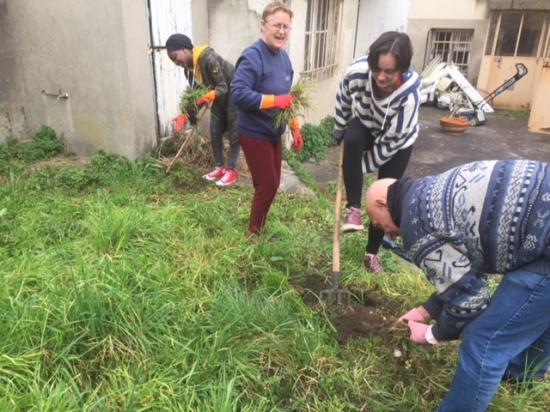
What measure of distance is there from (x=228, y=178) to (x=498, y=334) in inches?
143

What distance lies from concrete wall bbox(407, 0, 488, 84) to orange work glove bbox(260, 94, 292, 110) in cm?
1214

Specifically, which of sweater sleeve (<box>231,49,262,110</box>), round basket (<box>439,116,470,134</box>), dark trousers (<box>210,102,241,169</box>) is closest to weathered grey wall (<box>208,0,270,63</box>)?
dark trousers (<box>210,102,241,169</box>)

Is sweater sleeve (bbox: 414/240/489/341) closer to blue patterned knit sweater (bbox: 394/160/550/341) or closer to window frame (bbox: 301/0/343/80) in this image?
blue patterned knit sweater (bbox: 394/160/550/341)

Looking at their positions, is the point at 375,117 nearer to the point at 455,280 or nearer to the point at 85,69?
the point at 455,280

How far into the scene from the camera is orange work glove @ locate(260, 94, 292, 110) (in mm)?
3229

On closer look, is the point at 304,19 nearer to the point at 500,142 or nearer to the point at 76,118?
the point at 76,118

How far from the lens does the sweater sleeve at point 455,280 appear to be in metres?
1.77

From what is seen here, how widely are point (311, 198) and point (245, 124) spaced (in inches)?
70.8

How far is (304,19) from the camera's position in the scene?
266 inches

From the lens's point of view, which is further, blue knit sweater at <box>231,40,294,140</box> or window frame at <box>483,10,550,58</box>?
window frame at <box>483,10,550,58</box>

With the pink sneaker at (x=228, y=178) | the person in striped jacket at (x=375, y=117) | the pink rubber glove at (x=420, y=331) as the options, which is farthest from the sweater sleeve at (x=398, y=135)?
the pink sneaker at (x=228, y=178)

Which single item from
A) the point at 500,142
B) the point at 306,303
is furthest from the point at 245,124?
the point at 500,142

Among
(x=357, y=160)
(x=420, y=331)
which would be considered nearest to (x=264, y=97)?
(x=357, y=160)

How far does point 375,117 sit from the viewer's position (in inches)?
113
